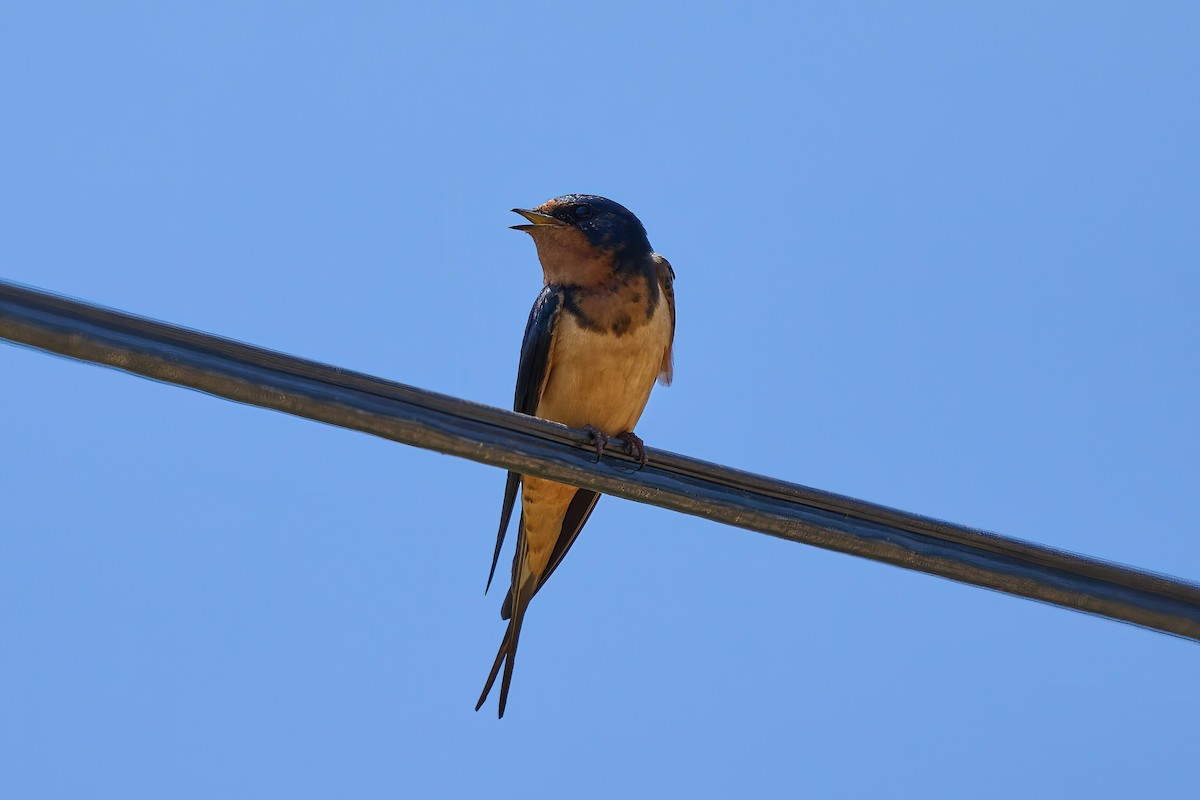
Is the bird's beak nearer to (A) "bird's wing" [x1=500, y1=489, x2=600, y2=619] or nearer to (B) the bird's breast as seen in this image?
(B) the bird's breast

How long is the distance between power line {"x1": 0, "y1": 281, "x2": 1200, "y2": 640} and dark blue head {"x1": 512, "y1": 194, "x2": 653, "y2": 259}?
2.56 m

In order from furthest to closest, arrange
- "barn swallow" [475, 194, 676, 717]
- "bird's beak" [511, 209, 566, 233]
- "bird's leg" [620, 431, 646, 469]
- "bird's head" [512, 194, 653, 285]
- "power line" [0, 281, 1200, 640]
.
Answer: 1. "bird's beak" [511, 209, 566, 233]
2. "bird's head" [512, 194, 653, 285]
3. "barn swallow" [475, 194, 676, 717]
4. "bird's leg" [620, 431, 646, 469]
5. "power line" [0, 281, 1200, 640]

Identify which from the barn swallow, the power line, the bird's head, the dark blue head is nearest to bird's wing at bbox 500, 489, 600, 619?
the barn swallow

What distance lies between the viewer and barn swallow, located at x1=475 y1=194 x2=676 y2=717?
6.10m

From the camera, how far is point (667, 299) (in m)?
6.57

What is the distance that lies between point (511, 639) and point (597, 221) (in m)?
2.00

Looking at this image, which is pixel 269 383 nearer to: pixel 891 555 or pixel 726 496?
pixel 726 496

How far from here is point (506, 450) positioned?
11.7 feet

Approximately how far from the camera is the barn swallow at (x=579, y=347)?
6102 mm

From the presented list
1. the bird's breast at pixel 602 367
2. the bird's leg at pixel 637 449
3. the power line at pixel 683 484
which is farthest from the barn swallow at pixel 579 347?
the power line at pixel 683 484

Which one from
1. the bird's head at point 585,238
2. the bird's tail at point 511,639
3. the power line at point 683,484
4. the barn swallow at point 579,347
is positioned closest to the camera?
the power line at point 683,484

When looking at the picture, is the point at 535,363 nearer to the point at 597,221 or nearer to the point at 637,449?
the point at 597,221

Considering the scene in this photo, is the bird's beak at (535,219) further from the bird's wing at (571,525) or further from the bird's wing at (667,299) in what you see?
the bird's wing at (571,525)

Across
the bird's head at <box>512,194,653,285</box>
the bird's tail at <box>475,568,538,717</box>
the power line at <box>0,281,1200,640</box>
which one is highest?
the bird's head at <box>512,194,653,285</box>
